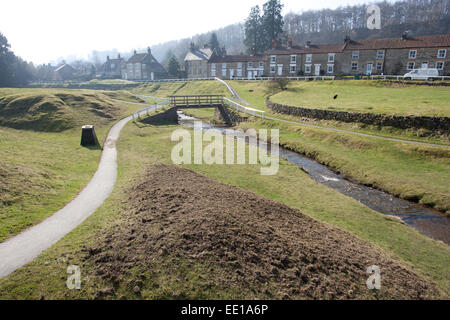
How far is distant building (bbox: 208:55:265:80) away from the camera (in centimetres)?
7892

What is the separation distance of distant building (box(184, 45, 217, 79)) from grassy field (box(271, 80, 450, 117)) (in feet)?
141

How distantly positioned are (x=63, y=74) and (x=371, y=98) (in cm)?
12942

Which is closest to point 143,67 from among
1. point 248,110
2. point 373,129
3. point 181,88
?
point 181,88

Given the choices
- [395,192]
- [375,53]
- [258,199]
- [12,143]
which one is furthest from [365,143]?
[375,53]

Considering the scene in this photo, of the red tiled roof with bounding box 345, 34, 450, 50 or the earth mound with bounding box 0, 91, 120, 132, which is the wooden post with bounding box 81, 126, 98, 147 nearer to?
the earth mound with bounding box 0, 91, 120, 132

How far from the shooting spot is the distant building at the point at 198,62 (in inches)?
3526

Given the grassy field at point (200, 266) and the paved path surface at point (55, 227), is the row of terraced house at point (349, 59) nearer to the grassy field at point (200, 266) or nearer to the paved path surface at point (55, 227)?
the grassy field at point (200, 266)

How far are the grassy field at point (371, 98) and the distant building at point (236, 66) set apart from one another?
89.7 ft

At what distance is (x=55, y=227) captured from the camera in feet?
34.2

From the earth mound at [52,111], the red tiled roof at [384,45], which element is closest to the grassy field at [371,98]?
the red tiled roof at [384,45]

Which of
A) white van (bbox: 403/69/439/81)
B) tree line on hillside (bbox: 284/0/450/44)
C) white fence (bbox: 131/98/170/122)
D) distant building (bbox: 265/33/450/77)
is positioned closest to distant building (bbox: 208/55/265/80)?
distant building (bbox: 265/33/450/77)
